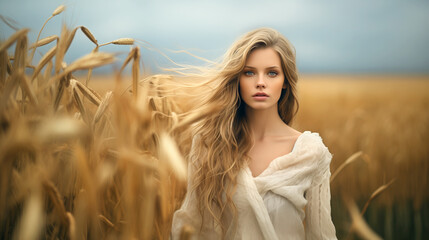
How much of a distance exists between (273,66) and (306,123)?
10.4 ft

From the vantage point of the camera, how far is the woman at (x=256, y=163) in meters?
1.05

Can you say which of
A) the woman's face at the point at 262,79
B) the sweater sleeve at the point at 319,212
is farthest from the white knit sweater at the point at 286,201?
the woman's face at the point at 262,79

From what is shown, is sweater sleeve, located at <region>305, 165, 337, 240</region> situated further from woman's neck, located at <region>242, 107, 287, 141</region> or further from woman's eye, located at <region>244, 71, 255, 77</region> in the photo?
woman's eye, located at <region>244, 71, 255, 77</region>

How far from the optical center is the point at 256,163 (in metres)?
1.13

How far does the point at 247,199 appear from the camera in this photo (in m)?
1.03

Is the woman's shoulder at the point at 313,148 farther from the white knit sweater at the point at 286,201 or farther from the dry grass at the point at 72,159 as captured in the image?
the dry grass at the point at 72,159

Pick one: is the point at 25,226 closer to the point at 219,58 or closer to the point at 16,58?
the point at 16,58

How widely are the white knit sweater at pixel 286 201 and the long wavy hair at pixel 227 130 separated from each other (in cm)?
4

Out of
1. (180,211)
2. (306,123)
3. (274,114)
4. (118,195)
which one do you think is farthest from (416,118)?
(118,195)

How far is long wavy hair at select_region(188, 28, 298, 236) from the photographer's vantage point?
1.10 m

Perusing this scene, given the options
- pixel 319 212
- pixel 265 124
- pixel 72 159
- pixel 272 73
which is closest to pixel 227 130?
pixel 265 124

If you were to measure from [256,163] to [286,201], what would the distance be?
16cm

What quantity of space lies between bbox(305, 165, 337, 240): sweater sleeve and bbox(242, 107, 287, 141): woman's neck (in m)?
0.22

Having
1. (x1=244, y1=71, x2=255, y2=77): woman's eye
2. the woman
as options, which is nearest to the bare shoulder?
the woman
